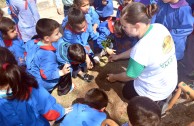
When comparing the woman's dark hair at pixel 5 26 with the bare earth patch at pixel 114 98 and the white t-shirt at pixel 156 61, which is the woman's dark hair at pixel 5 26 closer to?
the bare earth patch at pixel 114 98

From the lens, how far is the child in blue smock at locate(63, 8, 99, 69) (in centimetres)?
350

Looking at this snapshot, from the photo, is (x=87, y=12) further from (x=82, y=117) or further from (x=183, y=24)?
(x=82, y=117)

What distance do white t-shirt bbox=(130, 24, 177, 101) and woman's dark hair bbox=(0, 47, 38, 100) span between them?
109cm

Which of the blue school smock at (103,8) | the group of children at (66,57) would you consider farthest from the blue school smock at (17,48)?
the blue school smock at (103,8)

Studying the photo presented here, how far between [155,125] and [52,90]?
85.4 inches

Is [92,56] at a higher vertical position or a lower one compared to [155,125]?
lower

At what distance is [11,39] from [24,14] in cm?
86

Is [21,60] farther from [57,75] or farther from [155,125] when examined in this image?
[155,125]

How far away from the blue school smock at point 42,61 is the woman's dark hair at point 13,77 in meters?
1.22

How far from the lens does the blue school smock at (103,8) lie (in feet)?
14.6

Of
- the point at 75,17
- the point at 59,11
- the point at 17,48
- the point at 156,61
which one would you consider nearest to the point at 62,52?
the point at 75,17

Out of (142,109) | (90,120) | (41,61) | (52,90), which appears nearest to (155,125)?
(142,109)

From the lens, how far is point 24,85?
1983mm

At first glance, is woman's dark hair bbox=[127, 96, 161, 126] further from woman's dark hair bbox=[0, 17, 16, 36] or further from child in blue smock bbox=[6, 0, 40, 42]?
child in blue smock bbox=[6, 0, 40, 42]
